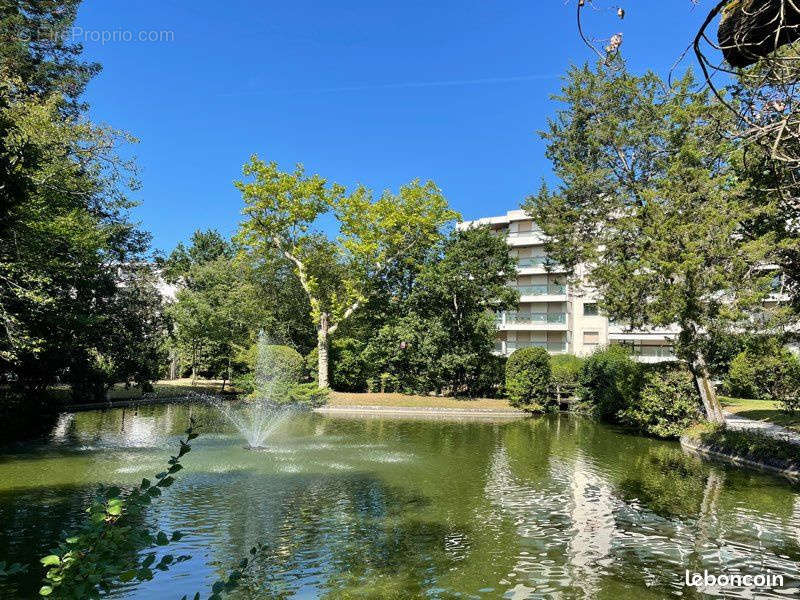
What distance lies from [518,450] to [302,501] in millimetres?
9162

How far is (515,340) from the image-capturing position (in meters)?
51.0

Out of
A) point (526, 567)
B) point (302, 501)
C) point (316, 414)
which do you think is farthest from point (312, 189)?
point (526, 567)

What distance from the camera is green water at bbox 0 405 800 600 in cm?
723

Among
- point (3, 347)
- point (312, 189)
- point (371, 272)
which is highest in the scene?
point (312, 189)

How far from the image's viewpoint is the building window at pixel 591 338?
48.0 metres

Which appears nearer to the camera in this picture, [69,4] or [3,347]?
[3,347]

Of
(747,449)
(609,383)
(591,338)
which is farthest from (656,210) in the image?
(591,338)

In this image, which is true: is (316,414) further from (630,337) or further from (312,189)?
(630,337)

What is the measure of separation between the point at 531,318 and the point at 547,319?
1.46 metres

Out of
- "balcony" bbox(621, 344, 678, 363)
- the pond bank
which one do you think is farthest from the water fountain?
"balcony" bbox(621, 344, 678, 363)

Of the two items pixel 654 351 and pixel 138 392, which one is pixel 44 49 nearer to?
pixel 138 392

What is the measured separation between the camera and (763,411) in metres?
26.5

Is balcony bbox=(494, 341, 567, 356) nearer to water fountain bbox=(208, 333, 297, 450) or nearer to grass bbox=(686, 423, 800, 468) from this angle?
water fountain bbox=(208, 333, 297, 450)

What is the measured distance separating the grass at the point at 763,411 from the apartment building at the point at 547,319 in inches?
513
